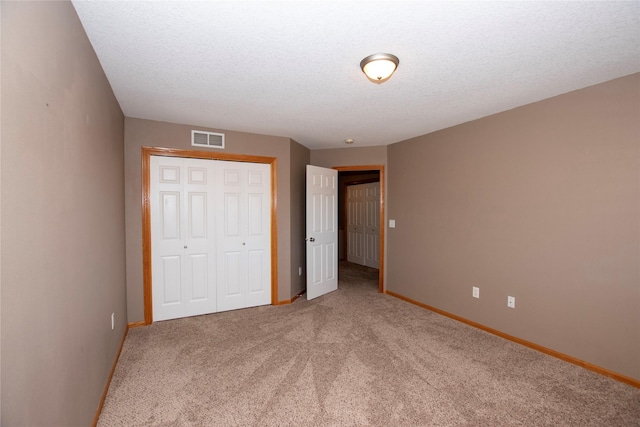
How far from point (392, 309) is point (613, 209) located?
2.45 meters

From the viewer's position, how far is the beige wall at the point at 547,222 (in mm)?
2227

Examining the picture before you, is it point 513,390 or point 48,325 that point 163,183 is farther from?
point 513,390

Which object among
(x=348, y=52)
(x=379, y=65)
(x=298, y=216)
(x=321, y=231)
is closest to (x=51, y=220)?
(x=348, y=52)

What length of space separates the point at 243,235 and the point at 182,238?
0.74 meters

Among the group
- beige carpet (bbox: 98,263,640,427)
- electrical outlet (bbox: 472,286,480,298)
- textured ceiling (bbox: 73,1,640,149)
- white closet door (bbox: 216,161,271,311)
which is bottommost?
beige carpet (bbox: 98,263,640,427)

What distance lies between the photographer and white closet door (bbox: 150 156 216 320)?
3379 millimetres

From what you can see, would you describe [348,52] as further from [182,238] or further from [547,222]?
[182,238]

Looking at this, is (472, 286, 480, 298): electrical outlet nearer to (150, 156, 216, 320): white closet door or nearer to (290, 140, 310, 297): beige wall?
(290, 140, 310, 297): beige wall

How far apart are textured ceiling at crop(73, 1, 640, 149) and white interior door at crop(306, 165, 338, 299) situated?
1467 millimetres

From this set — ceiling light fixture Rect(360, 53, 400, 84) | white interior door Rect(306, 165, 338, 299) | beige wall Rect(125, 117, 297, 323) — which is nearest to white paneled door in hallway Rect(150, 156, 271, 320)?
beige wall Rect(125, 117, 297, 323)

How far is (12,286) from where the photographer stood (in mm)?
915

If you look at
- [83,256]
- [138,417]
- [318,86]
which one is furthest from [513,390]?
[83,256]

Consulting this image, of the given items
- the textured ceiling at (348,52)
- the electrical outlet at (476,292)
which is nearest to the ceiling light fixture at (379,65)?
the textured ceiling at (348,52)

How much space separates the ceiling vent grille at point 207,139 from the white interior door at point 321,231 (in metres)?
1.25
